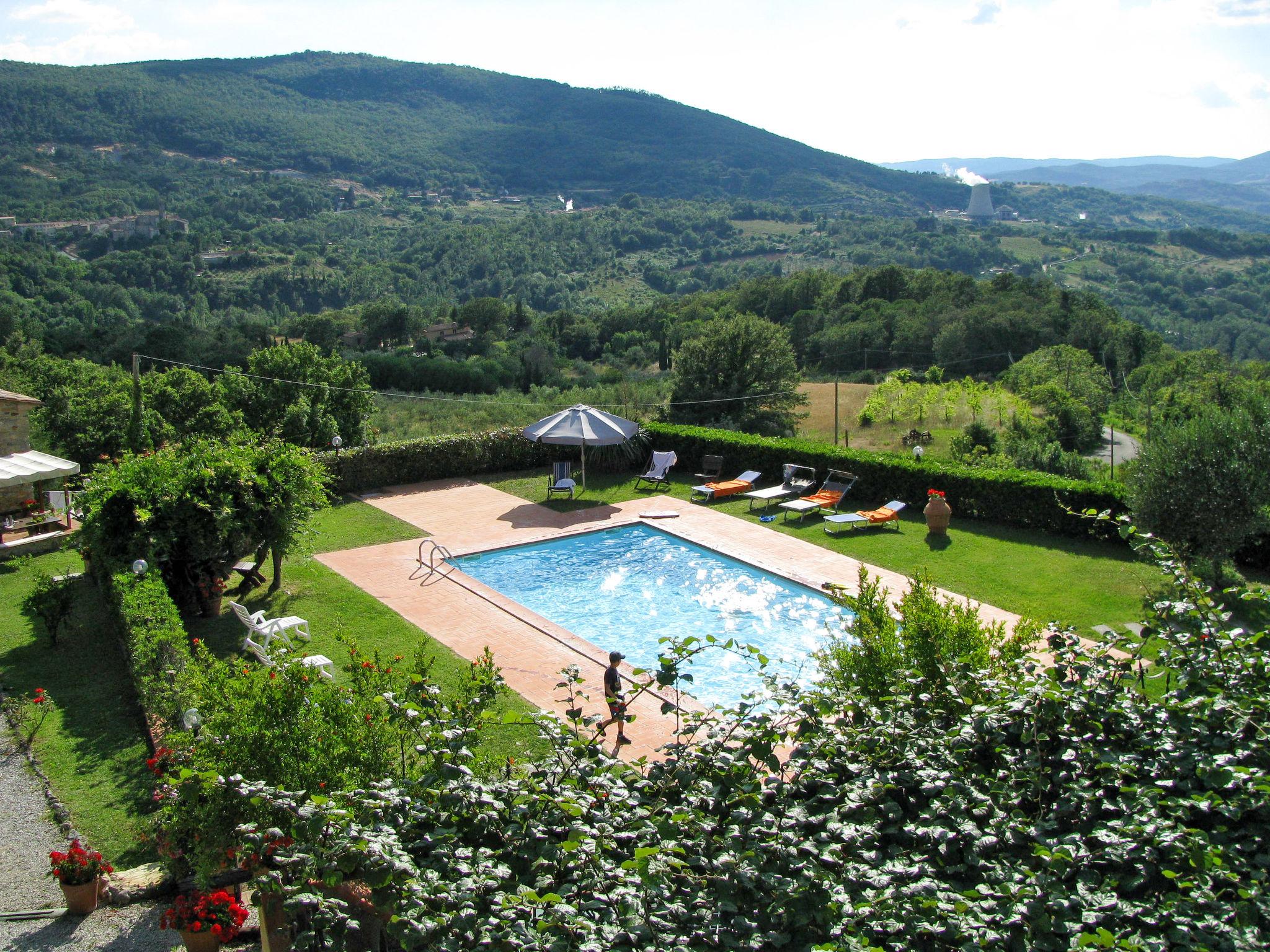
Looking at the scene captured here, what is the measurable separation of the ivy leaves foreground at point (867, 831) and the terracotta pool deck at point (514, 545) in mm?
3015

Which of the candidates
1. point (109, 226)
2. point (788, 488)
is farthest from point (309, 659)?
point (109, 226)

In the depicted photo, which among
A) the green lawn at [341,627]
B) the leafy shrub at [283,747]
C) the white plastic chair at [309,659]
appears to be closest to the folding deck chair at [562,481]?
the green lawn at [341,627]

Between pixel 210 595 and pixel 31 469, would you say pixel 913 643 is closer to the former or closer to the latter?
pixel 210 595

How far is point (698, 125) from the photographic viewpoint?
155375mm

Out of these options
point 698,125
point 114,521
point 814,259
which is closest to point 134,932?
point 114,521

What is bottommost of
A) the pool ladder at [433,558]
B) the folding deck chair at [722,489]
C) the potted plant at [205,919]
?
the pool ladder at [433,558]

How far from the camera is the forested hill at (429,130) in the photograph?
4166 inches

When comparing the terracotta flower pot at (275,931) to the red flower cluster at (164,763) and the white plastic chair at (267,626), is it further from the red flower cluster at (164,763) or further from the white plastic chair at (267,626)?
the white plastic chair at (267,626)

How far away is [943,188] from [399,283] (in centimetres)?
13011

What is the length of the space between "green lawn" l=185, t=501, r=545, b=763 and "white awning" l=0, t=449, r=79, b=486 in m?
4.60

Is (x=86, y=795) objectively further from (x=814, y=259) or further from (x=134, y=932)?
(x=814, y=259)

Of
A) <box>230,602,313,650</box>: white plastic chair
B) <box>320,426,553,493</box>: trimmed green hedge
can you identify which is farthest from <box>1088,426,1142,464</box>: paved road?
<box>230,602,313,650</box>: white plastic chair

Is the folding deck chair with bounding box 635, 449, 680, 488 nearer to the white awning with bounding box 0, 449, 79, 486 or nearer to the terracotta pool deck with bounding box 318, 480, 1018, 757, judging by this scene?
the terracotta pool deck with bounding box 318, 480, 1018, 757

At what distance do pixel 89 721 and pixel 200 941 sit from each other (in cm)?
442
